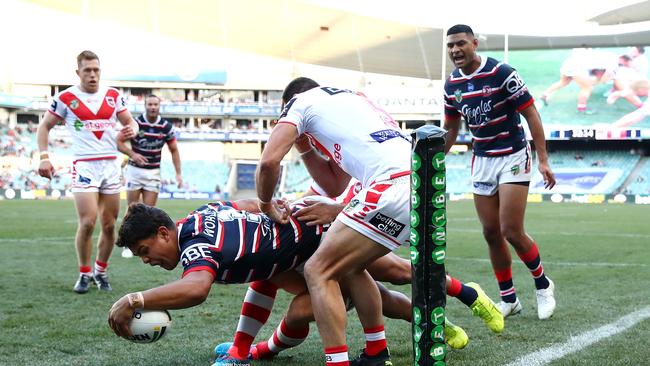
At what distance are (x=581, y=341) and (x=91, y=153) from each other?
17.1 ft

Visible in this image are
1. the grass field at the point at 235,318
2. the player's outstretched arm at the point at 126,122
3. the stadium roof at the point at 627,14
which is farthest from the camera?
the stadium roof at the point at 627,14

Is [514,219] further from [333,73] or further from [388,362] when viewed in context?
[333,73]

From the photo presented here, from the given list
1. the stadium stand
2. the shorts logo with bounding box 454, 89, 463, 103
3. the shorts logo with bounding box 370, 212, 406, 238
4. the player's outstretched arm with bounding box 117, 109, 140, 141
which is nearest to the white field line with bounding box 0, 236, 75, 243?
the player's outstretched arm with bounding box 117, 109, 140, 141

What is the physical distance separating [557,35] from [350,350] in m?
54.8

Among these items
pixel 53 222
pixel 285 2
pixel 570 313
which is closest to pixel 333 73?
pixel 285 2

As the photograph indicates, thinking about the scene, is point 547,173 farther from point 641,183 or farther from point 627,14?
point 627,14

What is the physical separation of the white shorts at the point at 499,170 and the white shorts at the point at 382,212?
2352mm

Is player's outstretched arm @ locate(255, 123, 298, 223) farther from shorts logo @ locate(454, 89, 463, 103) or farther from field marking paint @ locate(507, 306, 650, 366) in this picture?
shorts logo @ locate(454, 89, 463, 103)

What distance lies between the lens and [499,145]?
623 centimetres

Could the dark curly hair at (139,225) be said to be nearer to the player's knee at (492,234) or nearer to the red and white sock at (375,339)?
the red and white sock at (375,339)

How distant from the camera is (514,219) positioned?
6.17 m

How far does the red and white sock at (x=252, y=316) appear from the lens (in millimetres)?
4578

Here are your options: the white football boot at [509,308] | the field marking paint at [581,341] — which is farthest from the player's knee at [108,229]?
the field marking paint at [581,341]

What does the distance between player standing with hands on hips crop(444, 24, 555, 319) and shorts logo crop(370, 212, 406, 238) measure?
7.49 ft
